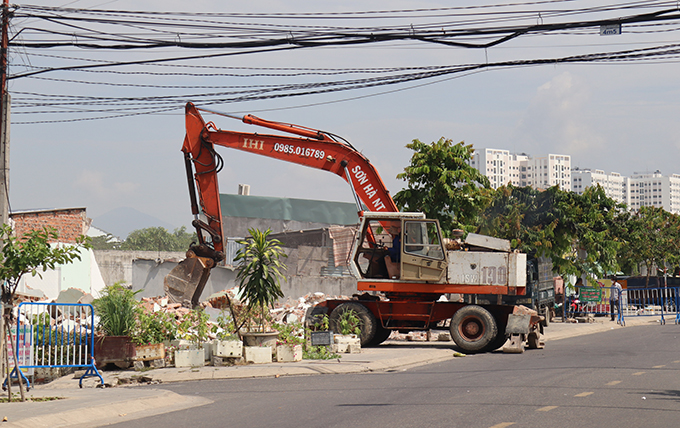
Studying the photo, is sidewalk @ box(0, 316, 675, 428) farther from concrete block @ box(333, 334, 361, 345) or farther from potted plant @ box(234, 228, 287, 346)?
potted plant @ box(234, 228, 287, 346)

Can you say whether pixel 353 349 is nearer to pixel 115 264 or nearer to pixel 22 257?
pixel 22 257

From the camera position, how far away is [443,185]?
2289 cm

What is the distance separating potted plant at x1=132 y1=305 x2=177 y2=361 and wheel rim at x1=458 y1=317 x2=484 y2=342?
22.9 ft

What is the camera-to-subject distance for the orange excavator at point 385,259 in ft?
59.4

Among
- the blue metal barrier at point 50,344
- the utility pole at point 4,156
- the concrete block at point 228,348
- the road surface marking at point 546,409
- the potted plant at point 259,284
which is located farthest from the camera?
the potted plant at point 259,284

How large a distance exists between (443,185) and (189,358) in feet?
35.2

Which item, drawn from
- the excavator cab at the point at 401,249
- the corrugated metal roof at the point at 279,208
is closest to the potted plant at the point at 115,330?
the excavator cab at the point at 401,249

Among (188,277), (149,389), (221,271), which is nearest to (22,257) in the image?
(149,389)

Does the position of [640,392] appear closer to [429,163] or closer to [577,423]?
[577,423]

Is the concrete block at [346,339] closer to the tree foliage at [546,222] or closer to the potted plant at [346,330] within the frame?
the potted plant at [346,330]

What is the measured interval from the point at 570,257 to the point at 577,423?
26691mm

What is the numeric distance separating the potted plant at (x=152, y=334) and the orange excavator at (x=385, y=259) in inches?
165

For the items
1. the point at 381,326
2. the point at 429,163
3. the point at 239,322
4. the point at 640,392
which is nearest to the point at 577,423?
the point at 640,392

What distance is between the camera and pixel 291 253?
31.1 metres
